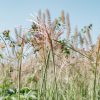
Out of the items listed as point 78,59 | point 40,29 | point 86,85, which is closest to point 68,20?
point 78,59

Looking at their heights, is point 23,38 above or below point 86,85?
above

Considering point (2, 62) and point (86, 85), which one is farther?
point (86, 85)

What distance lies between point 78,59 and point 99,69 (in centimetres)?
44

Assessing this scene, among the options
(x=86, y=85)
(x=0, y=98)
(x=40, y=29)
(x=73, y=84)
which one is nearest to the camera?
(x=40, y=29)

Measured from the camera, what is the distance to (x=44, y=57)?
5.44 feet

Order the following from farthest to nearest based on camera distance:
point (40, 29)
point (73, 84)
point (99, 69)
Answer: point (73, 84)
point (99, 69)
point (40, 29)

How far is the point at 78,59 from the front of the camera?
2883mm

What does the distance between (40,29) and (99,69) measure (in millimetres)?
1092

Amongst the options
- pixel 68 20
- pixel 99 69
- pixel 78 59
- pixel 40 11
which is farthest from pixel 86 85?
pixel 40 11

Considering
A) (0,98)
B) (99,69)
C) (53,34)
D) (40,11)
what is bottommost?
(0,98)

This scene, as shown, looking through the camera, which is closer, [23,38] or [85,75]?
[23,38]

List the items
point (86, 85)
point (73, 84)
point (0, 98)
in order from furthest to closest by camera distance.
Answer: point (86, 85) < point (73, 84) < point (0, 98)

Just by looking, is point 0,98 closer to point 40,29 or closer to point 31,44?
point 31,44

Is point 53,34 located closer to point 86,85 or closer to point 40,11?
point 40,11
